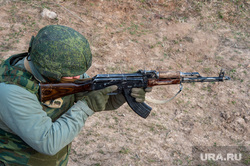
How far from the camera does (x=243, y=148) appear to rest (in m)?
4.95

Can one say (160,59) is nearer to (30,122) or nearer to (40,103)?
(40,103)

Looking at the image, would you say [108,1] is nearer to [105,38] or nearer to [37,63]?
[105,38]

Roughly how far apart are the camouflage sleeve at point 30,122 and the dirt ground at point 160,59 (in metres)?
2.09

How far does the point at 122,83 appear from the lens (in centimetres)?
296

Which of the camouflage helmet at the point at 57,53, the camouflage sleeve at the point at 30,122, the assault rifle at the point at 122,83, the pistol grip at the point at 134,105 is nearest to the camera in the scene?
the camouflage sleeve at the point at 30,122

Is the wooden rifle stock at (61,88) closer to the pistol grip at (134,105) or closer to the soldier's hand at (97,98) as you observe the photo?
the soldier's hand at (97,98)

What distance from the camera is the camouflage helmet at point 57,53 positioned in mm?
2387

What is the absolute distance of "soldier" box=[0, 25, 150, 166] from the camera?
2166 mm

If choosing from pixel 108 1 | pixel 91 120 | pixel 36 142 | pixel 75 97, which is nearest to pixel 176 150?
pixel 91 120

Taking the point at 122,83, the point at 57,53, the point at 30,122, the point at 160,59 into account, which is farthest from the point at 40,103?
the point at 160,59

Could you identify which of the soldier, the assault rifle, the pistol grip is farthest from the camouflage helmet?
the pistol grip

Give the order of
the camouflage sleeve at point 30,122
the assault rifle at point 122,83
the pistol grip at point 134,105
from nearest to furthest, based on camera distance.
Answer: the camouflage sleeve at point 30,122 < the assault rifle at point 122,83 < the pistol grip at point 134,105

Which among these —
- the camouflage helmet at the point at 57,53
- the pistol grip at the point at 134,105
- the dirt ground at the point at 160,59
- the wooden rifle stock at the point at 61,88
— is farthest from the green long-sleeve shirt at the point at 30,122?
the dirt ground at the point at 160,59

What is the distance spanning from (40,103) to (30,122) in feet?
1.22
